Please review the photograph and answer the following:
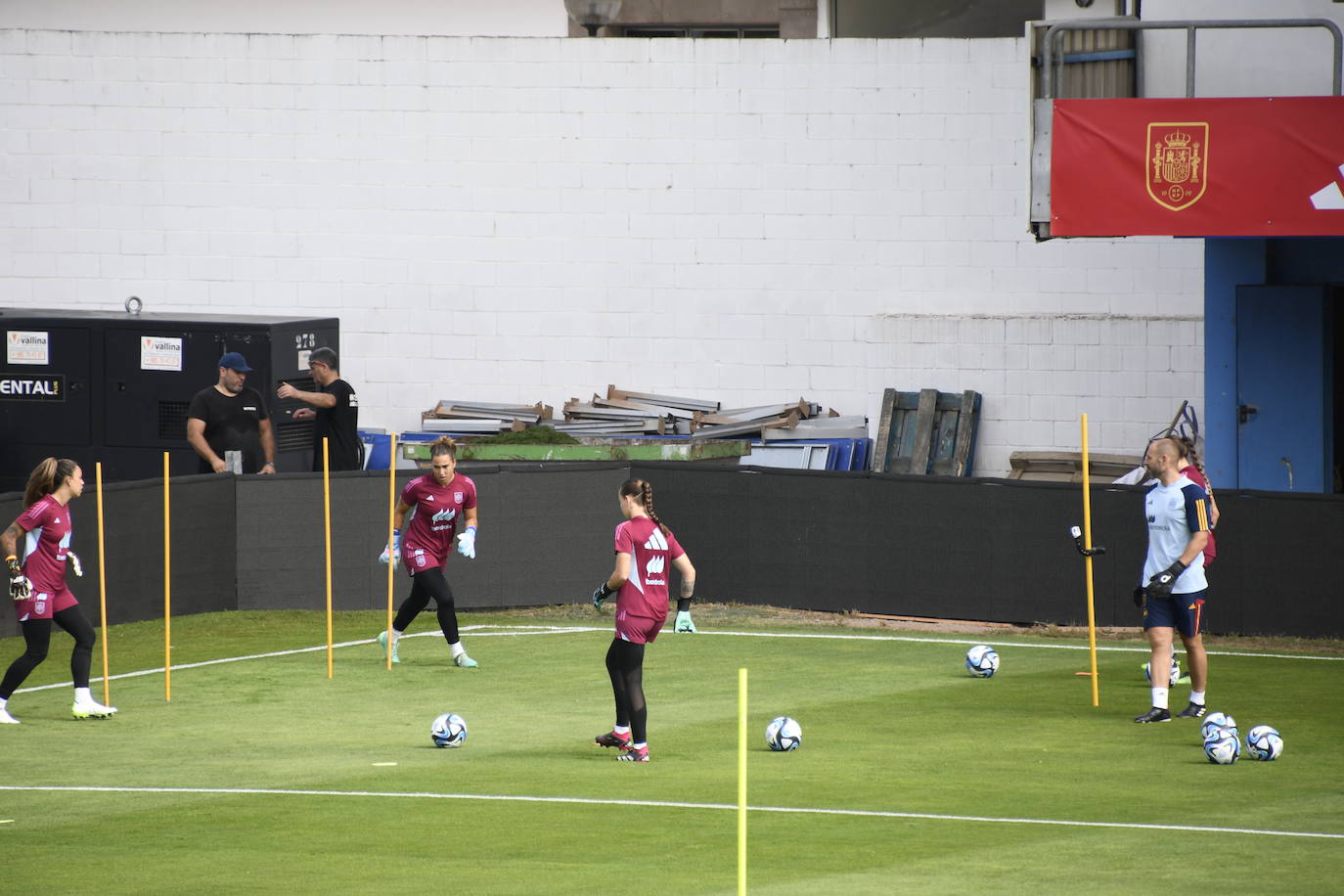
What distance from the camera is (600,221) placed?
89.4 ft

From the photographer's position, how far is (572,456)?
78.0ft

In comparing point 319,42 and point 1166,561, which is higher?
point 319,42

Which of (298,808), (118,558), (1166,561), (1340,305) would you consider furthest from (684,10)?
(298,808)

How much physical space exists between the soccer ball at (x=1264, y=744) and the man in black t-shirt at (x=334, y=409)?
11202 millimetres

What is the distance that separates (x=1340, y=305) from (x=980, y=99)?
20.3 feet

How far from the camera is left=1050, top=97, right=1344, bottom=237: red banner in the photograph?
19375 millimetres

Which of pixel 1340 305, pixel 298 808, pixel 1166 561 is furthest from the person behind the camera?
pixel 1340 305

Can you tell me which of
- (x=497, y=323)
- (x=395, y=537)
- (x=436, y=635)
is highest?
(x=497, y=323)

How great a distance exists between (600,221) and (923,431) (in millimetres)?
5429

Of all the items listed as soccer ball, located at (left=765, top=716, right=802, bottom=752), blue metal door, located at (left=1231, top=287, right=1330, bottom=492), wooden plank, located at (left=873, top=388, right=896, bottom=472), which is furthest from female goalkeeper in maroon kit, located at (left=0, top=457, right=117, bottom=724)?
wooden plank, located at (left=873, top=388, right=896, bottom=472)

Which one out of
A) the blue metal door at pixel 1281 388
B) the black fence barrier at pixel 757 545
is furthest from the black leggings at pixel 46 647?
the blue metal door at pixel 1281 388

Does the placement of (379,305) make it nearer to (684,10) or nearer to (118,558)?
(684,10)

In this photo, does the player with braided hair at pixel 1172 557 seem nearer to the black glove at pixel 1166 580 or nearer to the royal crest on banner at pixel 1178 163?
the black glove at pixel 1166 580

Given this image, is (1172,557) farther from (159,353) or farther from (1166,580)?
(159,353)
